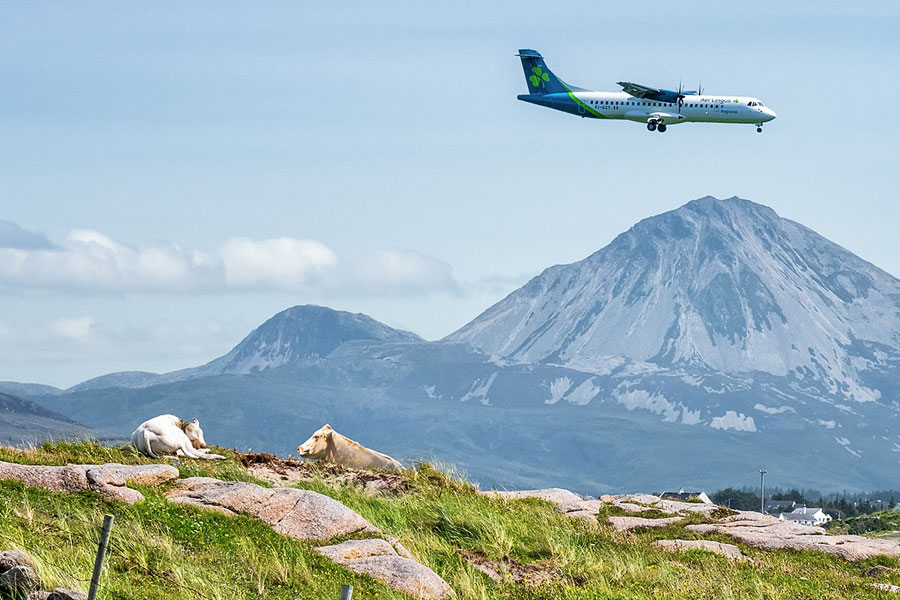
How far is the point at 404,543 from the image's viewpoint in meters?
22.4

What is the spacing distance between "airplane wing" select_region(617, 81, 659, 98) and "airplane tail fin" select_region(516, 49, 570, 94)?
876 inches

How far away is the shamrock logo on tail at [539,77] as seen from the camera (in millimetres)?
137750

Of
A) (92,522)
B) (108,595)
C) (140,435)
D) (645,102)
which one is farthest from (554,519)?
(645,102)

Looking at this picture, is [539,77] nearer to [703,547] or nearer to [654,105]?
[654,105]

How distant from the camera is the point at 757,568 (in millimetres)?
23562

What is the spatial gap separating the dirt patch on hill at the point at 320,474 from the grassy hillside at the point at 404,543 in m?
0.32

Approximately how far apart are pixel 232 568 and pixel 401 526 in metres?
6.44

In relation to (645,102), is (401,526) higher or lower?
lower

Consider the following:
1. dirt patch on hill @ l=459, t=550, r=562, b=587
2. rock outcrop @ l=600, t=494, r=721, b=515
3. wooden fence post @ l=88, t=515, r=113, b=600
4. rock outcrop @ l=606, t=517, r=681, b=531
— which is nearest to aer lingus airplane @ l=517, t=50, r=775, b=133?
rock outcrop @ l=600, t=494, r=721, b=515

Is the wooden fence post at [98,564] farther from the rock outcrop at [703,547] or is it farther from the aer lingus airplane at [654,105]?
the aer lingus airplane at [654,105]

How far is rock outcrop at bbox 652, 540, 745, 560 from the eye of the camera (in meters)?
25.1

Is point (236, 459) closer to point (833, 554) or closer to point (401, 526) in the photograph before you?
point (401, 526)

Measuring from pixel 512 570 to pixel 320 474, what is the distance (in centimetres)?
799

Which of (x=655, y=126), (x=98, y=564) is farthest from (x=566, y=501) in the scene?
(x=655, y=126)
